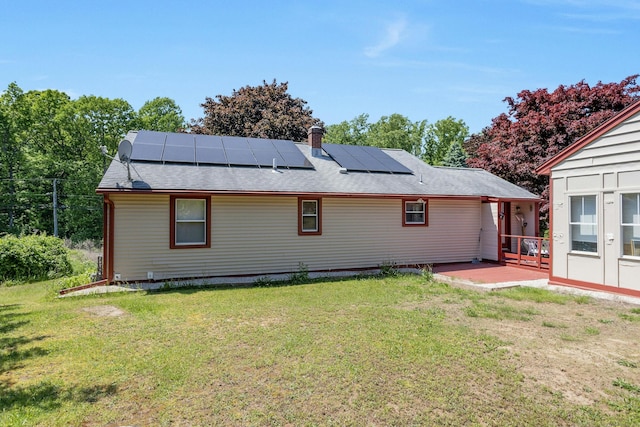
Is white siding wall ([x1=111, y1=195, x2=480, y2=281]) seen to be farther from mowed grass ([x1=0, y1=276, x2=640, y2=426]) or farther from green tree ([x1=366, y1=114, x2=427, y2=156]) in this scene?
green tree ([x1=366, y1=114, x2=427, y2=156])

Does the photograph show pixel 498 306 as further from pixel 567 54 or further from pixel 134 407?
pixel 567 54

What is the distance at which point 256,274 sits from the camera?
10.6 metres

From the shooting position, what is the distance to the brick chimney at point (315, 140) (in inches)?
566

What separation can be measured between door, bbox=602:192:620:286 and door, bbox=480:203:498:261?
16.4 feet

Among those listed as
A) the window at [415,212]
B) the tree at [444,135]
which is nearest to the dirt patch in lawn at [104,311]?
the window at [415,212]

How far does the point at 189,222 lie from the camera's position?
32.8ft

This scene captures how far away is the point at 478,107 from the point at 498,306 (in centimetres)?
1908

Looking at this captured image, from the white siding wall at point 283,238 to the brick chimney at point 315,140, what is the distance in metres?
3.64

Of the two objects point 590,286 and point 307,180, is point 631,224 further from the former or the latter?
point 307,180

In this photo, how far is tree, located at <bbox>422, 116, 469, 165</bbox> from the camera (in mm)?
41562

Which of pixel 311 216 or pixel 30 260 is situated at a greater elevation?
pixel 311 216

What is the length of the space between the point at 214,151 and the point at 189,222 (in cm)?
339

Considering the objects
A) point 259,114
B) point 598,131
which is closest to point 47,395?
point 598,131

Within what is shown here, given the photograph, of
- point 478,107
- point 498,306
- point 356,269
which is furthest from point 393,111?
point 498,306
